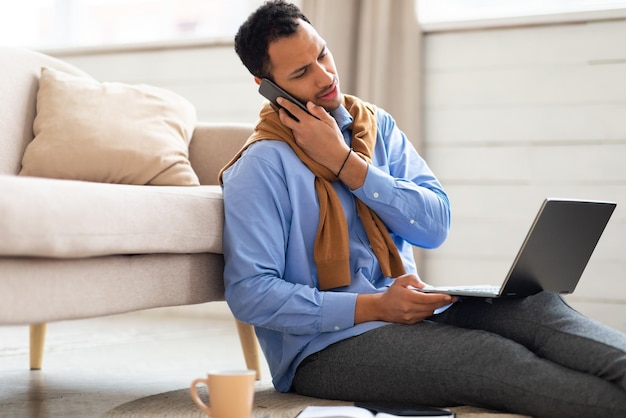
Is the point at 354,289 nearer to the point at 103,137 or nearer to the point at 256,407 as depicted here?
the point at 256,407

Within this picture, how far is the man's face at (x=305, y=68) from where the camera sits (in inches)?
66.3

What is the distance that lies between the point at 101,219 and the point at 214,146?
3.17ft

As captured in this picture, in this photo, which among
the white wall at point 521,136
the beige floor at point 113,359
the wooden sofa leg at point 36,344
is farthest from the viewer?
the white wall at point 521,136

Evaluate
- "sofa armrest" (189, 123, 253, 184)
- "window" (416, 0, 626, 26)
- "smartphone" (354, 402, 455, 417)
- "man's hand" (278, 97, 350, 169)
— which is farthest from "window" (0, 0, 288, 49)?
"smartphone" (354, 402, 455, 417)

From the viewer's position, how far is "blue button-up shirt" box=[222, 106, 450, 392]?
5.13ft

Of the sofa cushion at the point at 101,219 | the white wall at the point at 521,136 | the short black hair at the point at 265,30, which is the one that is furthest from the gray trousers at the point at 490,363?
the white wall at the point at 521,136

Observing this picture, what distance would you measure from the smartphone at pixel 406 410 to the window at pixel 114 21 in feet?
7.54

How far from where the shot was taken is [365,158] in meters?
1.70

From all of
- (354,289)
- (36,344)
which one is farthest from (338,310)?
(36,344)

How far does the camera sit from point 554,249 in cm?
152

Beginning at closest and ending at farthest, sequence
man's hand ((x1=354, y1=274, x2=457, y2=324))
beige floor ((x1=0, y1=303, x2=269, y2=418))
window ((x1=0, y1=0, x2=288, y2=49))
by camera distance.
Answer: man's hand ((x1=354, y1=274, x2=457, y2=324)), beige floor ((x1=0, y1=303, x2=269, y2=418)), window ((x1=0, y1=0, x2=288, y2=49))

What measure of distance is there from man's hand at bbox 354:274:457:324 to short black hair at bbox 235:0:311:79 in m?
0.52

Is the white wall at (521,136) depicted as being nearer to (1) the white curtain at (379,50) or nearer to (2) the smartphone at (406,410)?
(1) the white curtain at (379,50)

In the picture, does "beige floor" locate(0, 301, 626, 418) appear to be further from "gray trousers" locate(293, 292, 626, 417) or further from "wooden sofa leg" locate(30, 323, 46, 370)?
"gray trousers" locate(293, 292, 626, 417)
